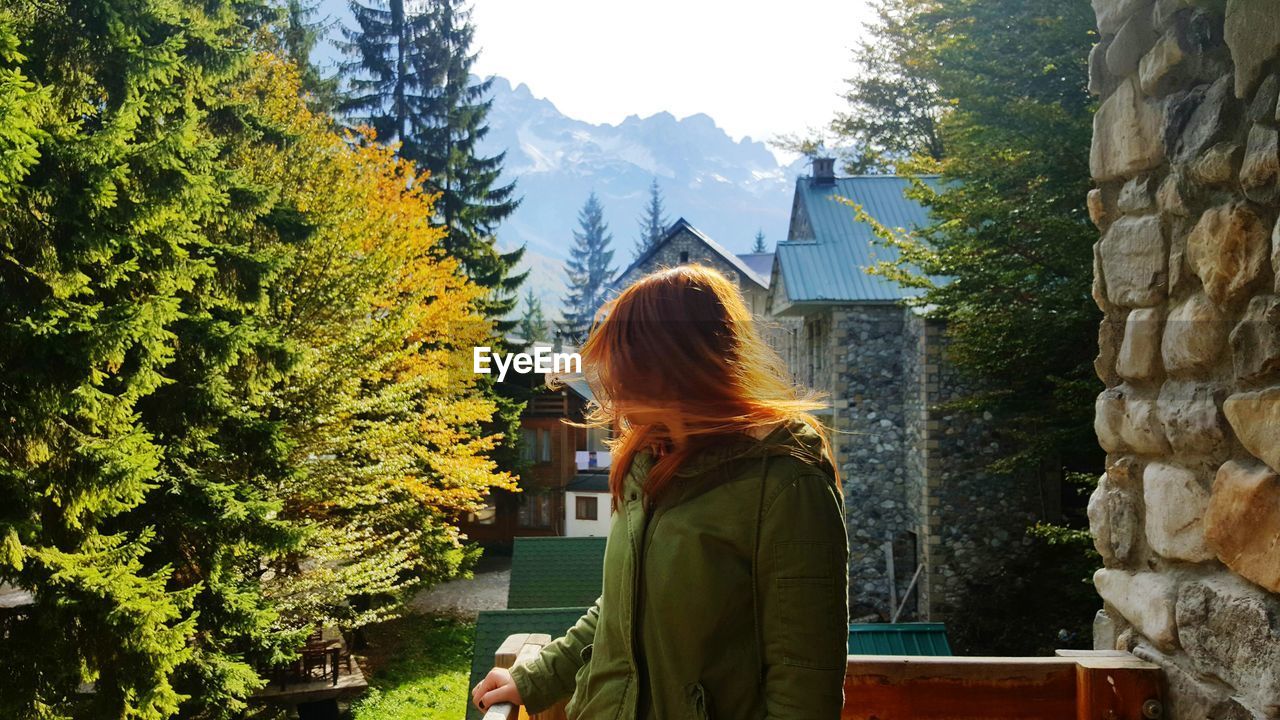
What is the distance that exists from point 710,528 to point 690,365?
8.7 inches

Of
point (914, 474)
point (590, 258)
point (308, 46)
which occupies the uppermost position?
point (590, 258)

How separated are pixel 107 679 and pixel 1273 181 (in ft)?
25.3

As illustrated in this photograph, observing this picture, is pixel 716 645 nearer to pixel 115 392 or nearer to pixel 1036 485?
pixel 115 392

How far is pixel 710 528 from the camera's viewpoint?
1.23 meters

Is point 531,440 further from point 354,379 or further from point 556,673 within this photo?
point 556,673

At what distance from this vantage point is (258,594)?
9273 millimetres

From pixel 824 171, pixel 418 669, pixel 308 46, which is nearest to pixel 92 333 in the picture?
pixel 418 669

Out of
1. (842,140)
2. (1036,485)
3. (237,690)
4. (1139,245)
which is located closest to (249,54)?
(237,690)

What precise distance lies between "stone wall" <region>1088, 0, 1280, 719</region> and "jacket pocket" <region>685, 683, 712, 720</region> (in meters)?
0.83

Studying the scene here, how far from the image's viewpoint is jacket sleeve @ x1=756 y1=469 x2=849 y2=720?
1.15 meters

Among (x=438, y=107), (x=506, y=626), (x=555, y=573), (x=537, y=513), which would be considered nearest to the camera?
(x=506, y=626)

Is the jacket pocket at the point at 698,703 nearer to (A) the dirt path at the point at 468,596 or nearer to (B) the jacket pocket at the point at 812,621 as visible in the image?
(B) the jacket pocket at the point at 812,621

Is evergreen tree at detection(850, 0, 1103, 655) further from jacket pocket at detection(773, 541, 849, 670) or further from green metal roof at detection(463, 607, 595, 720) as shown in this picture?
jacket pocket at detection(773, 541, 849, 670)

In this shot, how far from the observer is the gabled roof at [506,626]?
6.19 m
